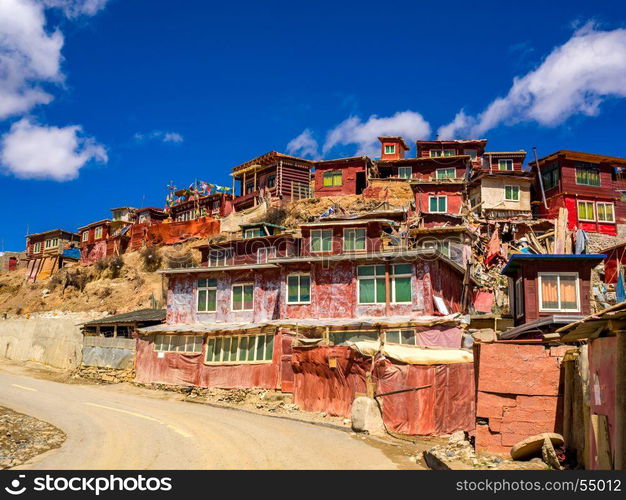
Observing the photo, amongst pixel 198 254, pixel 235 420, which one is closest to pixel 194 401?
pixel 235 420

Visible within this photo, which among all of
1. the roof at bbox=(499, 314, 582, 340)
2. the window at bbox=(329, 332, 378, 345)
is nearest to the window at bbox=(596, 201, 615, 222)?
the window at bbox=(329, 332, 378, 345)

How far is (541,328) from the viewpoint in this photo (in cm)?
2127

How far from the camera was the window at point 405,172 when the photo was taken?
197 ft

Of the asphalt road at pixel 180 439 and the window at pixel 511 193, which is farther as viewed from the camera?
the window at pixel 511 193

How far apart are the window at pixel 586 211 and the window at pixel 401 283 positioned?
28264 mm

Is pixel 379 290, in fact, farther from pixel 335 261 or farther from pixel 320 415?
pixel 320 415

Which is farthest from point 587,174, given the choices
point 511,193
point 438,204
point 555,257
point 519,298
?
point 555,257

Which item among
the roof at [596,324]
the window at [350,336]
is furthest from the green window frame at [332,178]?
the roof at [596,324]

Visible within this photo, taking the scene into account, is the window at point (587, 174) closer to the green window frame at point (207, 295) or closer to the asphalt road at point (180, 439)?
the green window frame at point (207, 295)

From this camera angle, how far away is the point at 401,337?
92.8ft

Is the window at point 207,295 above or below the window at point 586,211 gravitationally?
below

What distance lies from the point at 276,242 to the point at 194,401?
13883 mm

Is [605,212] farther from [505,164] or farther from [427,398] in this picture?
[427,398]

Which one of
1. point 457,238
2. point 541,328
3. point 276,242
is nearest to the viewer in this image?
point 541,328
